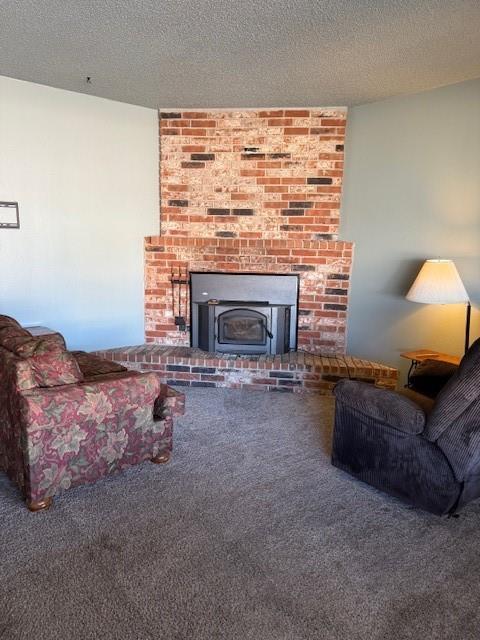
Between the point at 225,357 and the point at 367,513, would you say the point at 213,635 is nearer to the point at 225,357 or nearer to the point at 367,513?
the point at 367,513

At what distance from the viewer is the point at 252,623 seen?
1.59 meters

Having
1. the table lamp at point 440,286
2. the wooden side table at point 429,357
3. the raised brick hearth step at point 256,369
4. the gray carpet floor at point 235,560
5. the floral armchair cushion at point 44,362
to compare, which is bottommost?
the gray carpet floor at point 235,560

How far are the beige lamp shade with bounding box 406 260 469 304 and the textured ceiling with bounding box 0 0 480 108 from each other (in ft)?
4.75

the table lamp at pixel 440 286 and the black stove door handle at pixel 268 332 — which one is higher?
the table lamp at pixel 440 286

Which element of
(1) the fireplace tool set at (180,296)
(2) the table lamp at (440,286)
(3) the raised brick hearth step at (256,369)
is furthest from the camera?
(1) the fireplace tool set at (180,296)

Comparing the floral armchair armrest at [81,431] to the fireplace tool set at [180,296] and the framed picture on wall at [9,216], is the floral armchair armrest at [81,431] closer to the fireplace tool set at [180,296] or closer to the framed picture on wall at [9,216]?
the fireplace tool set at [180,296]

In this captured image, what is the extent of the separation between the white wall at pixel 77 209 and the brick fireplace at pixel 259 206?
244 millimetres

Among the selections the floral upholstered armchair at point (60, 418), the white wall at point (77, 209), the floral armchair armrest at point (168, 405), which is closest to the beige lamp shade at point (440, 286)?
the floral armchair armrest at point (168, 405)

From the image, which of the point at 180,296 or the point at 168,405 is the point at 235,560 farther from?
the point at 180,296

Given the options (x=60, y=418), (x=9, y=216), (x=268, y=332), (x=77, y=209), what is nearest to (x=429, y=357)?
(x=268, y=332)

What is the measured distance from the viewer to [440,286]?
3.29 meters

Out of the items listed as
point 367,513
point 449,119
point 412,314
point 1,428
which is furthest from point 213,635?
point 449,119

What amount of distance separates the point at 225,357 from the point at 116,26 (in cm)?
276

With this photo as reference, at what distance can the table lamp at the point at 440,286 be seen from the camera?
3.26 meters
